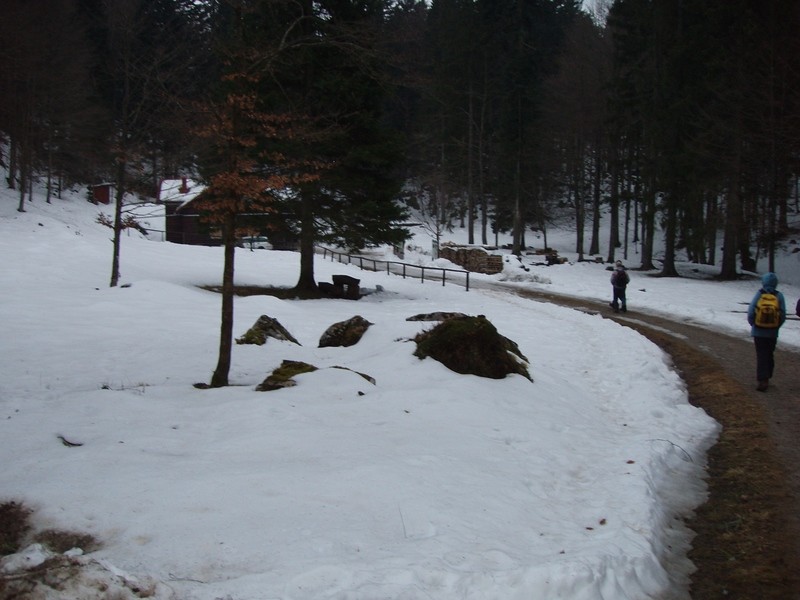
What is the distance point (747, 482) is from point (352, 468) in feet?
14.3

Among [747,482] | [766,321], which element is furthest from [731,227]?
[747,482]

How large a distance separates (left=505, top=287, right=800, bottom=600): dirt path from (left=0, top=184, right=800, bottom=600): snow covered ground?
0.23 meters

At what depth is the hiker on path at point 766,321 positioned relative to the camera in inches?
377

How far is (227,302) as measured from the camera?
8.87 metres

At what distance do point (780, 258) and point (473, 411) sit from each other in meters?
37.4

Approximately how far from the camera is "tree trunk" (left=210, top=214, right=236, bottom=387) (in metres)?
8.77

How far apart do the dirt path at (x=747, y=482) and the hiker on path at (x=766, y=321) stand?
1.17ft

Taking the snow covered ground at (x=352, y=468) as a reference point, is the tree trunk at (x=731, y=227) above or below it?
Result: above

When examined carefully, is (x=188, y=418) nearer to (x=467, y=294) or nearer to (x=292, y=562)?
(x=292, y=562)

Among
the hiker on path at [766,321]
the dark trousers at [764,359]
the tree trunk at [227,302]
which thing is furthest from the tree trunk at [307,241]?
the dark trousers at [764,359]

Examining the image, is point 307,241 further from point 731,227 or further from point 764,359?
point 731,227

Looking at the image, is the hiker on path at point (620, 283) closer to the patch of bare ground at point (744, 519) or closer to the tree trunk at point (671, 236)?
the patch of bare ground at point (744, 519)

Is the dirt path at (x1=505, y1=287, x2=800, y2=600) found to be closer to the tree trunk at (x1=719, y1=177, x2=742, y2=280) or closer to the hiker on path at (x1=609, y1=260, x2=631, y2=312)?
the hiker on path at (x1=609, y1=260, x2=631, y2=312)

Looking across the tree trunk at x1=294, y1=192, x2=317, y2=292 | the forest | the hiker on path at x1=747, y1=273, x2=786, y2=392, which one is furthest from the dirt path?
the tree trunk at x1=294, y1=192, x2=317, y2=292
